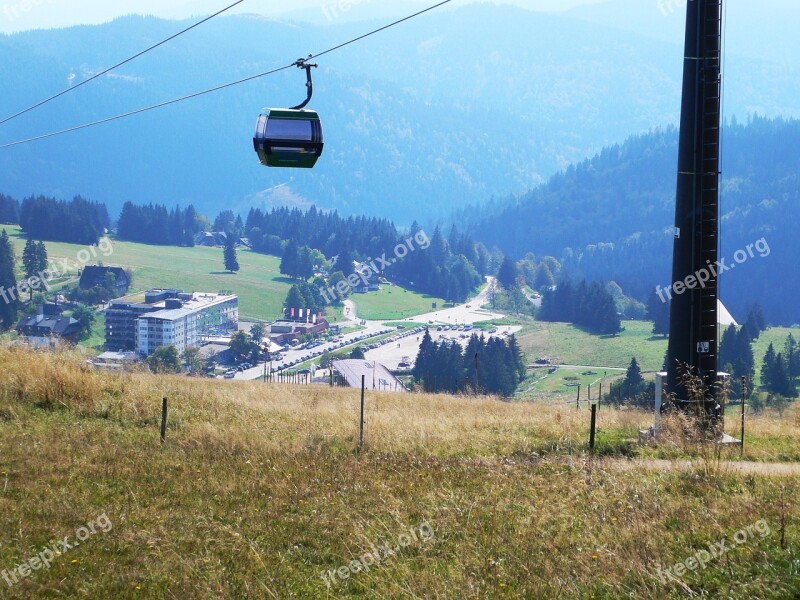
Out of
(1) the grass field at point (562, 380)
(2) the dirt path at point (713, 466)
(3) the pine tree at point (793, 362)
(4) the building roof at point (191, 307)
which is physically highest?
(2) the dirt path at point (713, 466)

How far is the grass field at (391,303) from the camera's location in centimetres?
17662

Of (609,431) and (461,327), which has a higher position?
(609,431)

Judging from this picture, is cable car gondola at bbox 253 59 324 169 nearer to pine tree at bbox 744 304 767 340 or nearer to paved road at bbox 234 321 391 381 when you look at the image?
paved road at bbox 234 321 391 381

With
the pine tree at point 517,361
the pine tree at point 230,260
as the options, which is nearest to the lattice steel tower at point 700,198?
the pine tree at point 517,361

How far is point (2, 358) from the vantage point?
15.6 m

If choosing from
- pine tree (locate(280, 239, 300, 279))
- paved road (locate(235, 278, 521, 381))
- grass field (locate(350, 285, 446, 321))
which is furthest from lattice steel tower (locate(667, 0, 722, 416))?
pine tree (locate(280, 239, 300, 279))

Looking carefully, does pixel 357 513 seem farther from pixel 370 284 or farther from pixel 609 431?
pixel 370 284

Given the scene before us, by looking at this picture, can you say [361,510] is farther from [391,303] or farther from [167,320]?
[391,303]

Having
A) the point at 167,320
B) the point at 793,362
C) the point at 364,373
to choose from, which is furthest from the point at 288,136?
the point at 167,320

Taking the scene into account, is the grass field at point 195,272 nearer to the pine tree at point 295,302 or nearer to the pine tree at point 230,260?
the pine tree at point 230,260

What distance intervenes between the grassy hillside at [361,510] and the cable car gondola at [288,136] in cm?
352

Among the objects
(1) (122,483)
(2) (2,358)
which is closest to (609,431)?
(1) (122,483)

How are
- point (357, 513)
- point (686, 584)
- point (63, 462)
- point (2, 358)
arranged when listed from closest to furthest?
point (686, 584) → point (357, 513) → point (63, 462) → point (2, 358)

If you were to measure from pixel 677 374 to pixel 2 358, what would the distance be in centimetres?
1068
